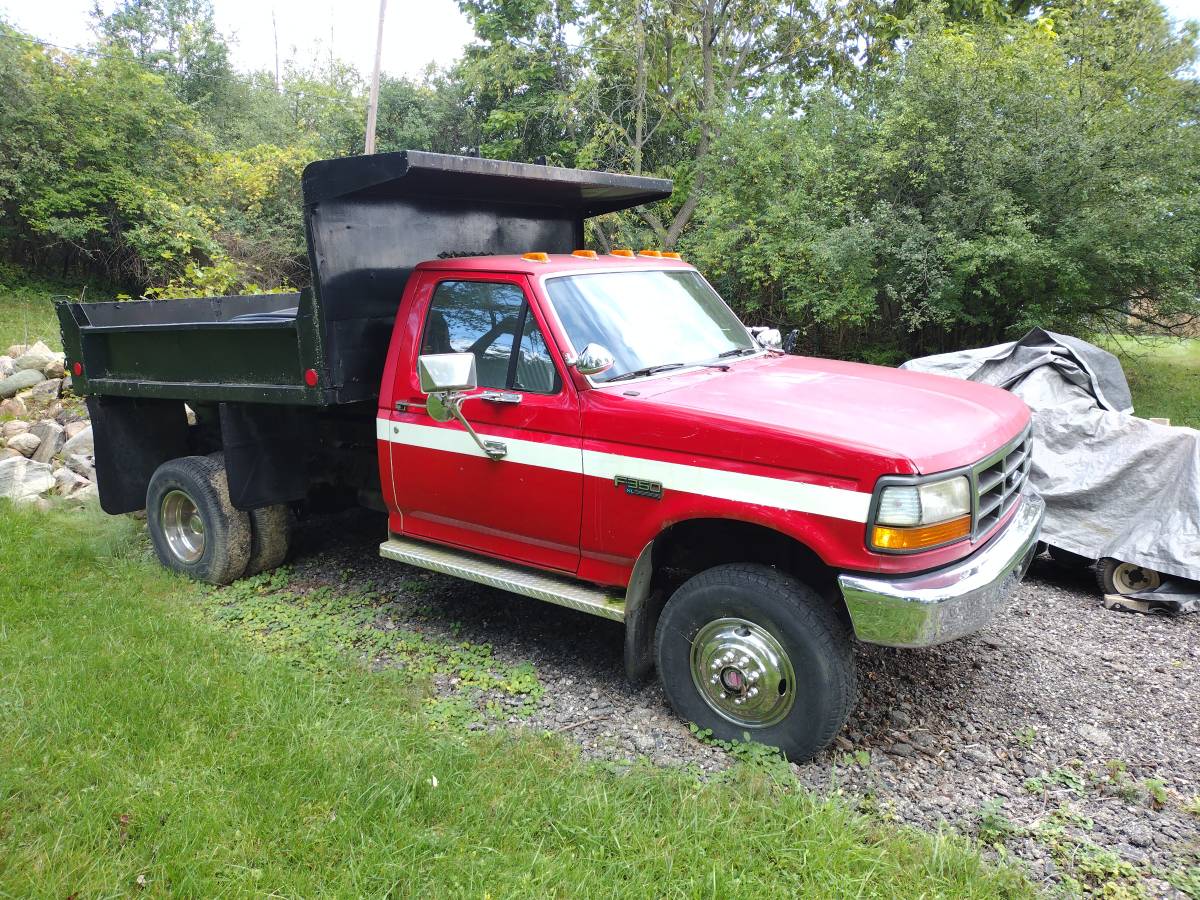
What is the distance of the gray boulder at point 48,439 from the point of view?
9.23 m

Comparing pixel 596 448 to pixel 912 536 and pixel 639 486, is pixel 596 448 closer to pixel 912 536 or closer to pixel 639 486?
pixel 639 486

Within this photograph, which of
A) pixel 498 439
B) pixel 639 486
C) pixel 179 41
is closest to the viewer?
pixel 639 486

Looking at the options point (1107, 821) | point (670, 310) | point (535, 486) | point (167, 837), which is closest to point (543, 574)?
point (535, 486)

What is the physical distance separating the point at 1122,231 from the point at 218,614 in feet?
32.9

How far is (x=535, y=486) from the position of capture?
13.9 feet

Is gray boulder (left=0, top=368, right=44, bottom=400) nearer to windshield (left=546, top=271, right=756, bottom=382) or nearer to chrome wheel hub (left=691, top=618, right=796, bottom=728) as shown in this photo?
windshield (left=546, top=271, right=756, bottom=382)

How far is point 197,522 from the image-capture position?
5.97 m

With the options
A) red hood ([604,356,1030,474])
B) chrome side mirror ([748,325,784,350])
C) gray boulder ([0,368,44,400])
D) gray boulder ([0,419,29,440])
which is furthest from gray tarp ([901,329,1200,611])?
gray boulder ([0,368,44,400])

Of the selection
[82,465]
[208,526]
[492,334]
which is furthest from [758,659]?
[82,465]

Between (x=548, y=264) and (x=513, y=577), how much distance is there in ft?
5.25

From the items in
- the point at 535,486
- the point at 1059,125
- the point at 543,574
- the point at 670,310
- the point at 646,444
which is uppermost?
the point at 1059,125

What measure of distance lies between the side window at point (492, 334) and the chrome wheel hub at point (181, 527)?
2467 mm

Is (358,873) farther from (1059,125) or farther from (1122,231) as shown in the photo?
(1059,125)

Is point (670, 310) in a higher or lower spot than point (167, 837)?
higher
